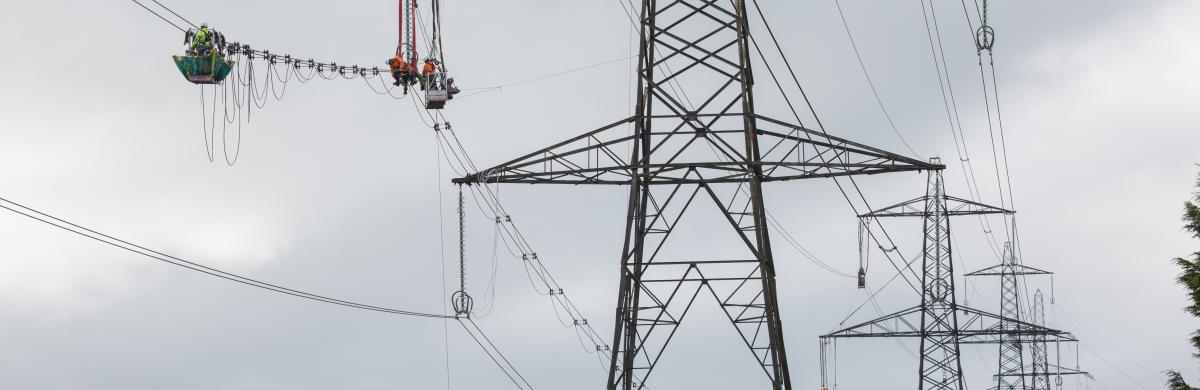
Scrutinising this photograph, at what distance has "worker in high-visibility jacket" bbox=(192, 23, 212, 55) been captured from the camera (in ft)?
98.2


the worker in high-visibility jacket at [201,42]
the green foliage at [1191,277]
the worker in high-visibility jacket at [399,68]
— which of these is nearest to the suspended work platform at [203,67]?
the worker in high-visibility jacket at [201,42]

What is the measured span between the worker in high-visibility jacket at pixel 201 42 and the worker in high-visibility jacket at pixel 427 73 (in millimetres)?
5871

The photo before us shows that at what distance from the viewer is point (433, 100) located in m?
35.2

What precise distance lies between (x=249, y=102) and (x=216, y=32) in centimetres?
215

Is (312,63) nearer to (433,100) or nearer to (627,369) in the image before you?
(433,100)

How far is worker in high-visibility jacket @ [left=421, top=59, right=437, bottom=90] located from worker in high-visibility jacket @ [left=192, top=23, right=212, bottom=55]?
5.87 meters

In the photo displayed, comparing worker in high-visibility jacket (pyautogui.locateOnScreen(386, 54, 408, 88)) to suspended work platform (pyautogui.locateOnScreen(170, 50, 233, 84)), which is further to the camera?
worker in high-visibility jacket (pyautogui.locateOnScreen(386, 54, 408, 88))

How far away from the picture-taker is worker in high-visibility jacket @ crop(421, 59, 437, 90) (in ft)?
115

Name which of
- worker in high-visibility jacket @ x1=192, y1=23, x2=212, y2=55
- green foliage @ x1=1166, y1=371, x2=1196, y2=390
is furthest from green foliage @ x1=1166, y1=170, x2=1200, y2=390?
worker in high-visibility jacket @ x1=192, y1=23, x2=212, y2=55

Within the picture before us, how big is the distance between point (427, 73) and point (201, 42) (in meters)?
6.08

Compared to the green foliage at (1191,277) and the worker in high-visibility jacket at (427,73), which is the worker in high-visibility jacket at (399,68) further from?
the green foliage at (1191,277)

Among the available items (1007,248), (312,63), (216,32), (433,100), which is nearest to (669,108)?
(433,100)

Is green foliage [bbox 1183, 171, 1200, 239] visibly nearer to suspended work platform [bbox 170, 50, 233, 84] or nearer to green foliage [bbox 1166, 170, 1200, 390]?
green foliage [bbox 1166, 170, 1200, 390]

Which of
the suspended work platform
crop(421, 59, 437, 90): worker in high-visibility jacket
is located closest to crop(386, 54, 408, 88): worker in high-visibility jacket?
crop(421, 59, 437, 90): worker in high-visibility jacket
